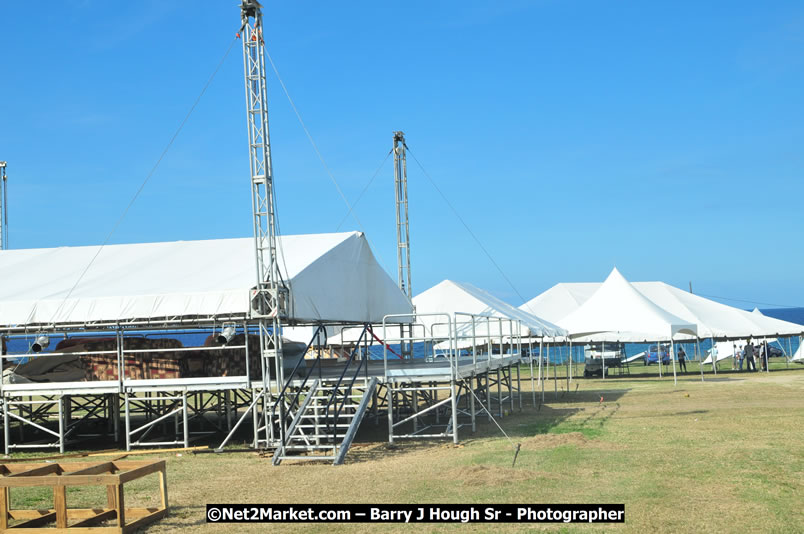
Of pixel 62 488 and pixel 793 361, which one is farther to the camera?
pixel 793 361

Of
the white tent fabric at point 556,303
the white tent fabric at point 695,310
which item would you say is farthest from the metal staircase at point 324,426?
the white tent fabric at point 556,303

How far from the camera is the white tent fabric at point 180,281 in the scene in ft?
52.9

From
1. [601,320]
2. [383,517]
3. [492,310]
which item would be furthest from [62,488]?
[601,320]

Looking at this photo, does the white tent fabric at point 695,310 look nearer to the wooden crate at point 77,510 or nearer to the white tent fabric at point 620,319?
the white tent fabric at point 620,319

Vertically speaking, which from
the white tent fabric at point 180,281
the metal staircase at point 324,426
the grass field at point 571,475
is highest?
the white tent fabric at point 180,281

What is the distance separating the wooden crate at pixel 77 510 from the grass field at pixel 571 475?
0.42 metres

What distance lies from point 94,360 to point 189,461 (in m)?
3.84

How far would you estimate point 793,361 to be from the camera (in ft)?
144

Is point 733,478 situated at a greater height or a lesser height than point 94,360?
lesser

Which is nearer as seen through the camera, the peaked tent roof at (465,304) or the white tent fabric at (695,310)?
the peaked tent roof at (465,304)

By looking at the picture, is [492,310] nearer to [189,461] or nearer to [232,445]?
[232,445]

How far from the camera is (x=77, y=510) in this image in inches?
373

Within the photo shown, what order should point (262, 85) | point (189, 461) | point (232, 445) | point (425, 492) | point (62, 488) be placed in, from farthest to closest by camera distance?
point (232, 445) < point (262, 85) < point (189, 461) < point (425, 492) < point (62, 488)

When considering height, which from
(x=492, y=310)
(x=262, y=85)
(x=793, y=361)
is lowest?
(x=793, y=361)
